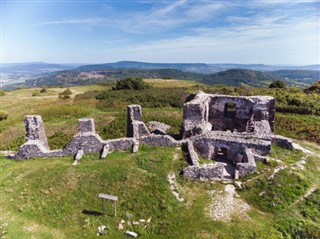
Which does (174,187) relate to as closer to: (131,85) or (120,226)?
(120,226)

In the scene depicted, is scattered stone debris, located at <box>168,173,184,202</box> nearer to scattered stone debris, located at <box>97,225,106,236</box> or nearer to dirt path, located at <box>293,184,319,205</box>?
scattered stone debris, located at <box>97,225,106,236</box>

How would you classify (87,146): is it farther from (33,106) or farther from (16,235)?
(33,106)

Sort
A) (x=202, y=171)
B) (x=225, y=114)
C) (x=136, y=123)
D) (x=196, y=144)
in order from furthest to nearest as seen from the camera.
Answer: (x=225, y=114)
(x=136, y=123)
(x=196, y=144)
(x=202, y=171)

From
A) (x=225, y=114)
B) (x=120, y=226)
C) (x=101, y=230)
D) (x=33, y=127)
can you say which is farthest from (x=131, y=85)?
(x=101, y=230)

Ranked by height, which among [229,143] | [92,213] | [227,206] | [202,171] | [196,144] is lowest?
[92,213]

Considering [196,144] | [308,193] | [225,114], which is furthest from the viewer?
[225,114]

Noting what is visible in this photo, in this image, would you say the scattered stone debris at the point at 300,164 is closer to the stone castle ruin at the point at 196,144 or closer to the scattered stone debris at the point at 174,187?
the stone castle ruin at the point at 196,144

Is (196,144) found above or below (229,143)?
below

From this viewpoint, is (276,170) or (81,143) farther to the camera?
(81,143)

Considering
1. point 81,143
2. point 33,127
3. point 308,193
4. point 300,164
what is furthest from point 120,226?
point 300,164
